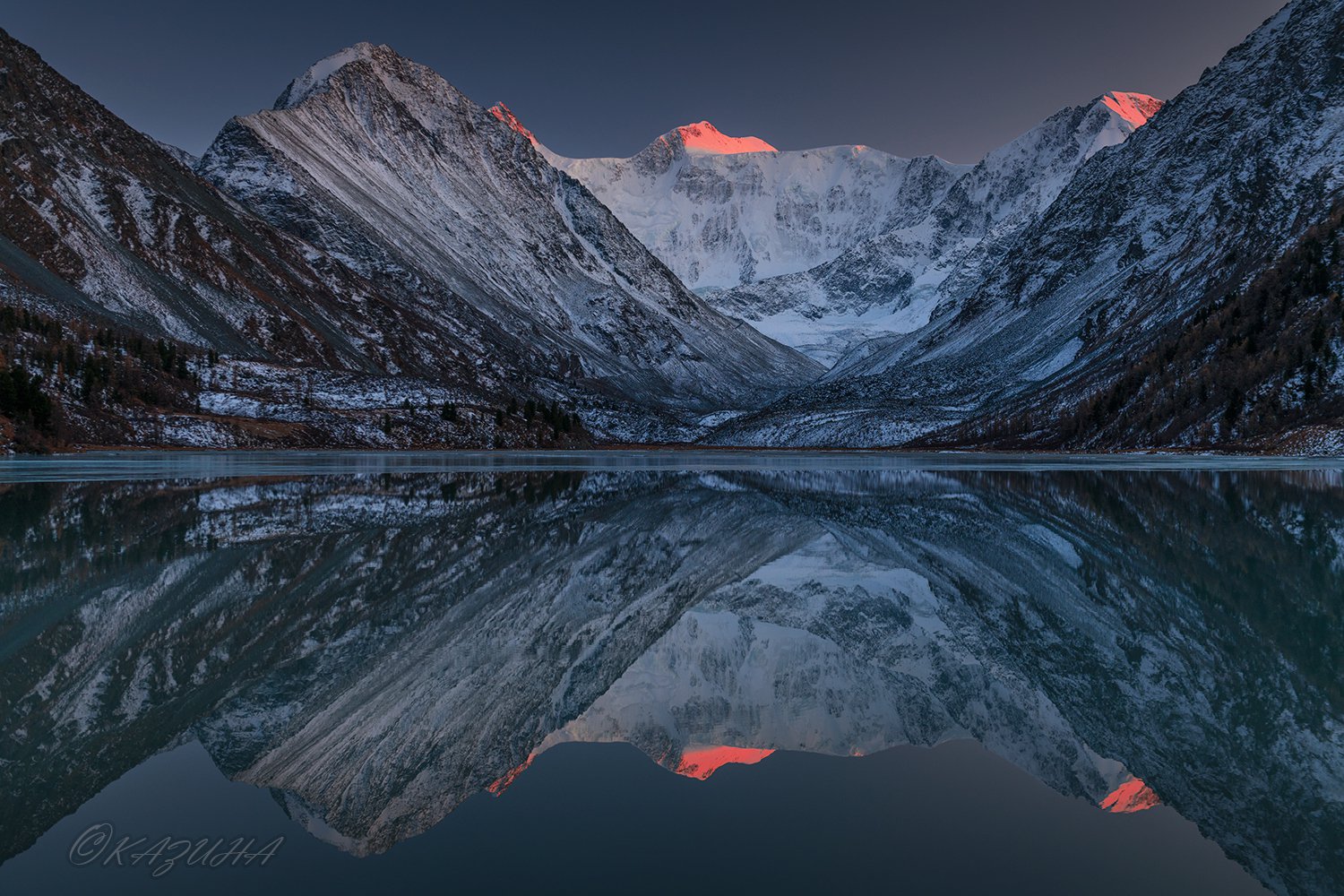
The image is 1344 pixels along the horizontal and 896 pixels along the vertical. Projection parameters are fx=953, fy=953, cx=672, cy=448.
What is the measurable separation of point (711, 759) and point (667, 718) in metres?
1.54

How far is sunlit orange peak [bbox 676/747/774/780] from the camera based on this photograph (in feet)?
32.0

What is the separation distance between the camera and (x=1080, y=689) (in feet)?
40.7

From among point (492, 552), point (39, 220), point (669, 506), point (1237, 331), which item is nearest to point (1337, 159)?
point (1237, 331)

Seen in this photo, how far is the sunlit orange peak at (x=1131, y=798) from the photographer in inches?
344

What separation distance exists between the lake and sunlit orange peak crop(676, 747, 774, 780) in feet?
0.24

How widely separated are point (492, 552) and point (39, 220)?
166945mm

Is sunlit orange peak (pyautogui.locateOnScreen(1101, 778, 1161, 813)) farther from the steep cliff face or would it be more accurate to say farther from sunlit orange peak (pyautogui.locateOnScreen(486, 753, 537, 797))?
the steep cliff face

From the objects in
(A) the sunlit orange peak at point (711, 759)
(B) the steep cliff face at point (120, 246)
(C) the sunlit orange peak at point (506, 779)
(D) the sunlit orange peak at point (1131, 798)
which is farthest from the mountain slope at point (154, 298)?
(D) the sunlit orange peak at point (1131, 798)

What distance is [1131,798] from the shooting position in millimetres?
8914

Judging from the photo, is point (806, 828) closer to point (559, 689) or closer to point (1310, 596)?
point (559, 689)

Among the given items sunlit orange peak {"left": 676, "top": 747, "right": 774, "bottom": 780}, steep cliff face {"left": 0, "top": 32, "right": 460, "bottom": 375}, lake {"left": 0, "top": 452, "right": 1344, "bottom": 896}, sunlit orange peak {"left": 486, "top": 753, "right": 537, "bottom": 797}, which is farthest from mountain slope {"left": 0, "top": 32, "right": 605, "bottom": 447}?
sunlit orange peak {"left": 676, "top": 747, "right": 774, "bottom": 780}

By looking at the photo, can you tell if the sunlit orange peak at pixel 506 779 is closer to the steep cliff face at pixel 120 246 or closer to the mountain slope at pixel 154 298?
the mountain slope at pixel 154 298

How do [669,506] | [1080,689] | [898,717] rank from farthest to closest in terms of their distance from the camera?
[669,506]
[1080,689]
[898,717]

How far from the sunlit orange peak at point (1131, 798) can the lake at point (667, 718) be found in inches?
1.3
